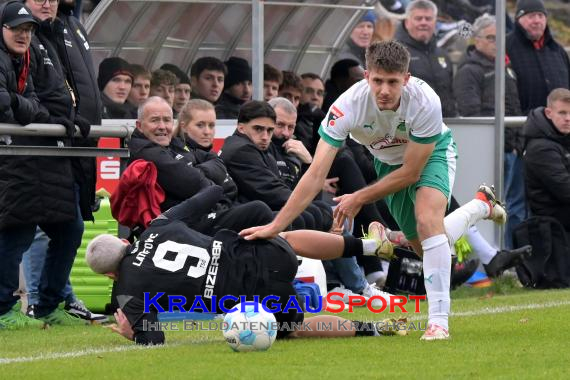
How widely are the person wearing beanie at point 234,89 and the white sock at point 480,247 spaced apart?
251cm

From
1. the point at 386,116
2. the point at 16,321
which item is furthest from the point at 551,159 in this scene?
the point at 16,321

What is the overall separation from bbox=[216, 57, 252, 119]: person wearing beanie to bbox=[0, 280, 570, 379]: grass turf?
3062 millimetres

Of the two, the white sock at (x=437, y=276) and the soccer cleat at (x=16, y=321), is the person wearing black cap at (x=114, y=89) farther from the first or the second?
the white sock at (x=437, y=276)

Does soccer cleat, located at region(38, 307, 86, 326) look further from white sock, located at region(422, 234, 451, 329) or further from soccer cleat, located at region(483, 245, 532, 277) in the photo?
soccer cleat, located at region(483, 245, 532, 277)

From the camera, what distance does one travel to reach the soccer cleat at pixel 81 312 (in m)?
9.97

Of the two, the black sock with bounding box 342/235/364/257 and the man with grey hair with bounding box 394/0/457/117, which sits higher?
the man with grey hair with bounding box 394/0/457/117

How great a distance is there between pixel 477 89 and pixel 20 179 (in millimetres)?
6161

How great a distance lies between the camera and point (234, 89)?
40.4ft

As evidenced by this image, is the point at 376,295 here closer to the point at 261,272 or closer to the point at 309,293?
the point at 309,293

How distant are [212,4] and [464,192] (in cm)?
334

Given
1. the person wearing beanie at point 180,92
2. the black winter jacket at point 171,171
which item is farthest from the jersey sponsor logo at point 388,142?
the person wearing beanie at point 180,92

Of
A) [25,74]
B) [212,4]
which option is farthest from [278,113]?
[25,74]

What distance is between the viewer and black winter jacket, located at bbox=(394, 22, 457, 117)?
551 inches

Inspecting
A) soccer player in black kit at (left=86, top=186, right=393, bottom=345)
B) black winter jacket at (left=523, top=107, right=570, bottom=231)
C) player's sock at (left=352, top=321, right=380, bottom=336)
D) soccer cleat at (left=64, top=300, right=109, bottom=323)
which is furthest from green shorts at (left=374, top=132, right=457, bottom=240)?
black winter jacket at (left=523, top=107, right=570, bottom=231)
